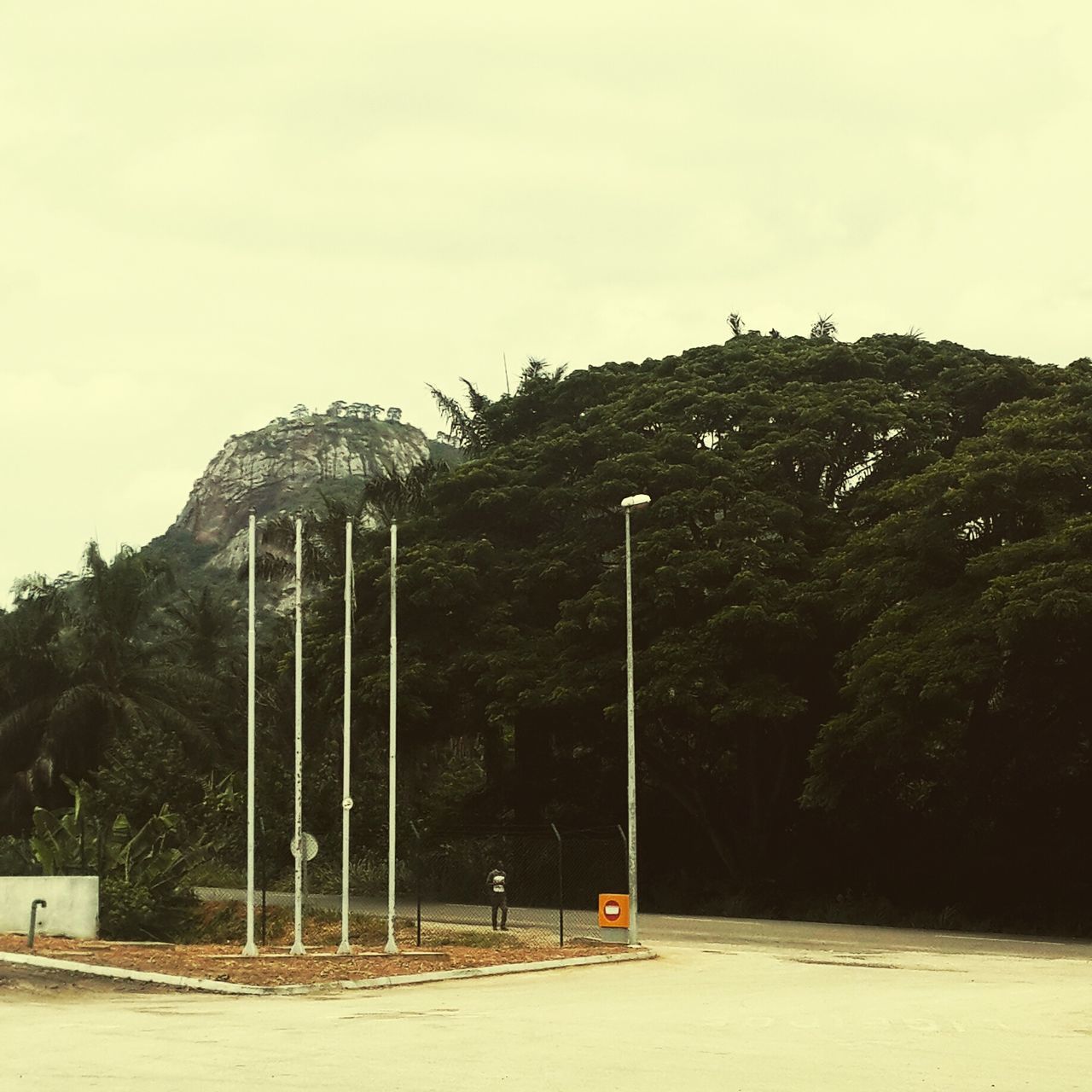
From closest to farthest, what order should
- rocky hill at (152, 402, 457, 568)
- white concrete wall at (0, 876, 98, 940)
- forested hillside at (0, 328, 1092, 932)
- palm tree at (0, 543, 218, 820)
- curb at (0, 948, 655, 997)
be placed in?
curb at (0, 948, 655, 997) < white concrete wall at (0, 876, 98, 940) < forested hillside at (0, 328, 1092, 932) < palm tree at (0, 543, 218, 820) < rocky hill at (152, 402, 457, 568)

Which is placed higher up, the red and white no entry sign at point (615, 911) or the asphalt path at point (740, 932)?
the red and white no entry sign at point (615, 911)

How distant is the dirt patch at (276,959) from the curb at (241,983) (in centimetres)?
27

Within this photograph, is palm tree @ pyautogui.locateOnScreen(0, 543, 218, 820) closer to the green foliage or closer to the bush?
the green foliage

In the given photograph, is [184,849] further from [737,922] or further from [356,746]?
[737,922]

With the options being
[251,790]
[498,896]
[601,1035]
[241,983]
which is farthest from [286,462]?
[601,1035]

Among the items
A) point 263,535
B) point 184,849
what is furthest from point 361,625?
point 184,849

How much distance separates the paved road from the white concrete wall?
28.0 feet

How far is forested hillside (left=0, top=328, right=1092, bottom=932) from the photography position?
3688 centimetres

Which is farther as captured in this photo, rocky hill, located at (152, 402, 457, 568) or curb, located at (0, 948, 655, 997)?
rocky hill, located at (152, 402, 457, 568)

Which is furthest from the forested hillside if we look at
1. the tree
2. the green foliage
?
the green foliage

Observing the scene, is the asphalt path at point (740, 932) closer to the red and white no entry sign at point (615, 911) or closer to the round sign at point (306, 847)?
the red and white no entry sign at point (615, 911)

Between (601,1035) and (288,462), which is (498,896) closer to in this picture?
(601,1035)

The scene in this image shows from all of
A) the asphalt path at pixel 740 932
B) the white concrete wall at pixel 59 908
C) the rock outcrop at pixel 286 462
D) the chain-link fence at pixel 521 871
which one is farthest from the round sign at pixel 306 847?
the rock outcrop at pixel 286 462

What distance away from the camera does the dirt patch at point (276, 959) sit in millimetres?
22672
